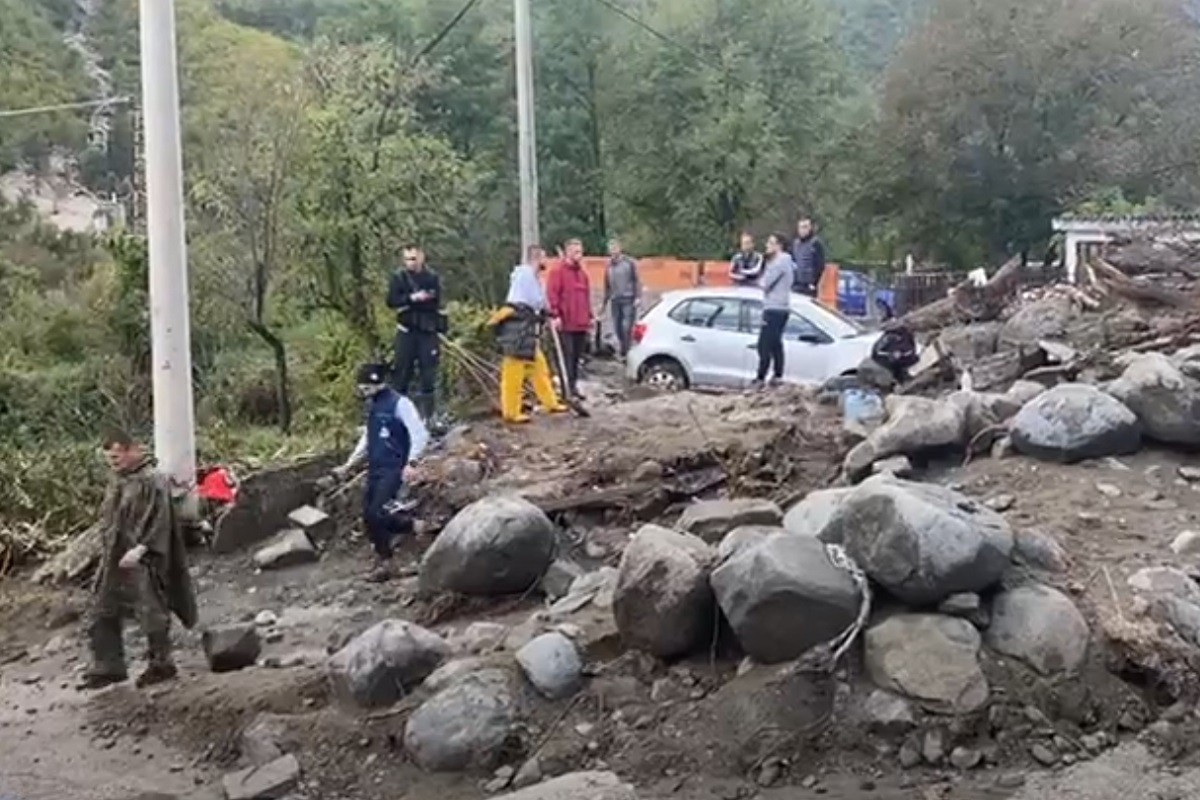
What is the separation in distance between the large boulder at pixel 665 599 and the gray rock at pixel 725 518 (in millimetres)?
954

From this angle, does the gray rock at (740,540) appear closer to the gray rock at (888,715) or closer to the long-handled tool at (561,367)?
the gray rock at (888,715)

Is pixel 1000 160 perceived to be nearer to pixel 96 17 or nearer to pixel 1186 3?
pixel 1186 3

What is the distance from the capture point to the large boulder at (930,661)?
7473mm

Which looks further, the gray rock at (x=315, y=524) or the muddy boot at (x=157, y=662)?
the gray rock at (x=315, y=524)

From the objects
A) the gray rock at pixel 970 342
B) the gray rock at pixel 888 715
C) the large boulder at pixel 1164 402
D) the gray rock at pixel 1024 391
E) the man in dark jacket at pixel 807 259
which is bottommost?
the gray rock at pixel 888 715

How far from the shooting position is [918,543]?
782cm

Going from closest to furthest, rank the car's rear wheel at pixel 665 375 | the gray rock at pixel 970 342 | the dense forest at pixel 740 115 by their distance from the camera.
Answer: the gray rock at pixel 970 342 → the car's rear wheel at pixel 665 375 → the dense forest at pixel 740 115

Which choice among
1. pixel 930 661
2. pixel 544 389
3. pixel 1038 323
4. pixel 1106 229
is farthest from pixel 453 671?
pixel 1106 229

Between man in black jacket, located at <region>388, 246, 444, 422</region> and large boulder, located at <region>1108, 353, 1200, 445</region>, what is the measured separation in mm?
6454

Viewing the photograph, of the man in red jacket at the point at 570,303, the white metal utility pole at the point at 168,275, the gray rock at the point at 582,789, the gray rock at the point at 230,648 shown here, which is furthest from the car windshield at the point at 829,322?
the gray rock at the point at 582,789

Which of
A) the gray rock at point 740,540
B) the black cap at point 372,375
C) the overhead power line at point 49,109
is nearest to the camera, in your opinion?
the gray rock at point 740,540

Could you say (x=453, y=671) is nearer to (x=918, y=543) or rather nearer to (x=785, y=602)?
(x=785, y=602)

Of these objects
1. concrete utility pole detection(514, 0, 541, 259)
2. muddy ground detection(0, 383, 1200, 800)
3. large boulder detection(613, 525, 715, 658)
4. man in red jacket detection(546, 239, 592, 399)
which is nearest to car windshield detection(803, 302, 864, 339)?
man in red jacket detection(546, 239, 592, 399)

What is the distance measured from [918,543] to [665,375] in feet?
35.8
